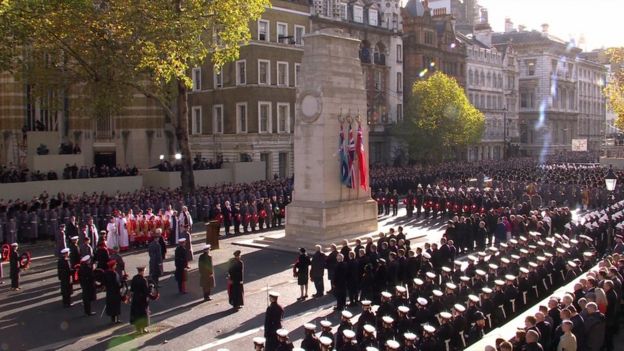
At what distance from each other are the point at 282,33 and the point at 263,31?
78.5 inches

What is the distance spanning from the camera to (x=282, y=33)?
148 ft

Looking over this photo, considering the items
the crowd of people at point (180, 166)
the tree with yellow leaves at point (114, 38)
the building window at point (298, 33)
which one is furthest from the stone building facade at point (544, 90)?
the tree with yellow leaves at point (114, 38)

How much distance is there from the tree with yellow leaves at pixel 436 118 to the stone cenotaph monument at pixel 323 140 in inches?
1128

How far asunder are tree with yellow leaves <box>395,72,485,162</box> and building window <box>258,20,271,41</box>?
49.0ft

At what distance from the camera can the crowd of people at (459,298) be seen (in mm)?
9648

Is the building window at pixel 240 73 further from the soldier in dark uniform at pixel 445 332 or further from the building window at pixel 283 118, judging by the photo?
the soldier in dark uniform at pixel 445 332

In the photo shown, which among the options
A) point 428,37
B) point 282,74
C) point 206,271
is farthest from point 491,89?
point 206,271

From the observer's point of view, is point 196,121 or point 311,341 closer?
point 311,341

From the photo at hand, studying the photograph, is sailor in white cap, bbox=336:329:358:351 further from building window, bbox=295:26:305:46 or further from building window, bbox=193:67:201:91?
building window, bbox=193:67:201:91

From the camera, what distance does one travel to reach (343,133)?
23.0 meters

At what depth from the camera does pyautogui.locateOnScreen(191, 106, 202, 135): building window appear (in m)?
47.5

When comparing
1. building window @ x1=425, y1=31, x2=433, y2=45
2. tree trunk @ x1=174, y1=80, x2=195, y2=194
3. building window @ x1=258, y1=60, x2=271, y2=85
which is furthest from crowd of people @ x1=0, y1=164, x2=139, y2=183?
building window @ x1=425, y1=31, x2=433, y2=45

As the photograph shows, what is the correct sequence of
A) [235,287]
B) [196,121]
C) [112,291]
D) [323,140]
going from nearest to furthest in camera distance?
[112,291] < [235,287] < [323,140] < [196,121]

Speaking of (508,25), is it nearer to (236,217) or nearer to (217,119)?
(217,119)
